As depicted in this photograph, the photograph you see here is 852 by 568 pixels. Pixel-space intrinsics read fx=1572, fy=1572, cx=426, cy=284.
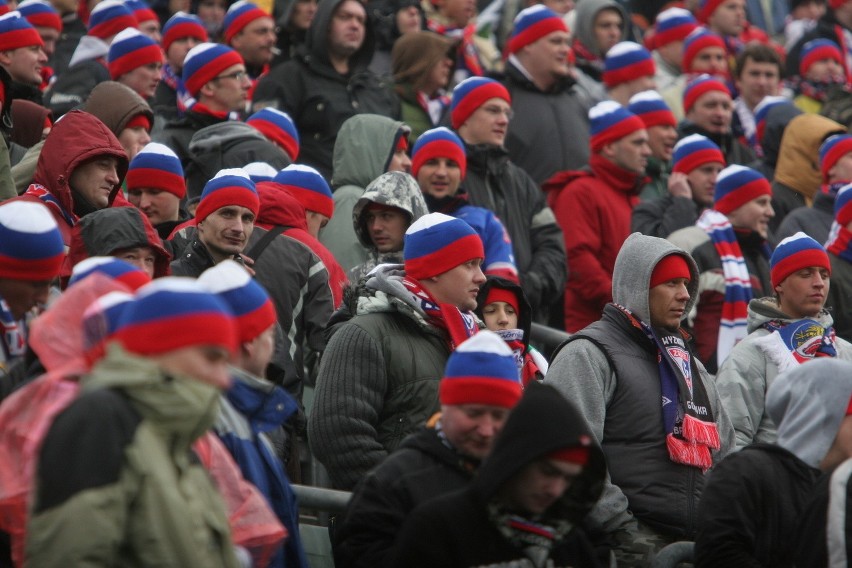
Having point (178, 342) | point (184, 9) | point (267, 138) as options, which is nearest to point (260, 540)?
point (178, 342)

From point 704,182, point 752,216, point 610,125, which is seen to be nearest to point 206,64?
point 610,125

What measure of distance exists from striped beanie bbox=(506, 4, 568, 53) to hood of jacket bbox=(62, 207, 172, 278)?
604 centimetres

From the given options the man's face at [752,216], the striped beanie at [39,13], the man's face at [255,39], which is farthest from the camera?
the man's face at [255,39]

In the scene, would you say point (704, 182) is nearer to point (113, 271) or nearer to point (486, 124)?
point (486, 124)

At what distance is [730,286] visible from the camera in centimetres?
999

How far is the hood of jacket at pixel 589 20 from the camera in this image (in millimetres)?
15141

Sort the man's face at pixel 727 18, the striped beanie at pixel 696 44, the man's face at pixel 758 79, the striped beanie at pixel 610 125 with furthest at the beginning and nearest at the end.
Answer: the man's face at pixel 727 18 < the striped beanie at pixel 696 44 < the man's face at pixel 758 79 < the striped beanie at pixel 610 125

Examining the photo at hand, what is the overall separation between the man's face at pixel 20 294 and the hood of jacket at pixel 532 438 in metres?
2.04

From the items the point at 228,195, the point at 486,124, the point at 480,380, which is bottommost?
the point at 486,124

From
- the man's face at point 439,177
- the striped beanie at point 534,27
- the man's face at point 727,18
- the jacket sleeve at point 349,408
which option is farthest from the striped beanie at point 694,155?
the man's face at point 727,18

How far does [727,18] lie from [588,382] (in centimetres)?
1044

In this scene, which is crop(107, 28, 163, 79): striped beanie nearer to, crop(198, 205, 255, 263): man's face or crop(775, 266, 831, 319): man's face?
crop(198, 205, 255, 263): man's face

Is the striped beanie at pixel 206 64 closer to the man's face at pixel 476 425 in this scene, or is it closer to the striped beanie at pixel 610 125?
the striped beanie at pixel 610 125

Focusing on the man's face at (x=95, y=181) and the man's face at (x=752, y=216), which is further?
the man's face at (x=752, y=216)
